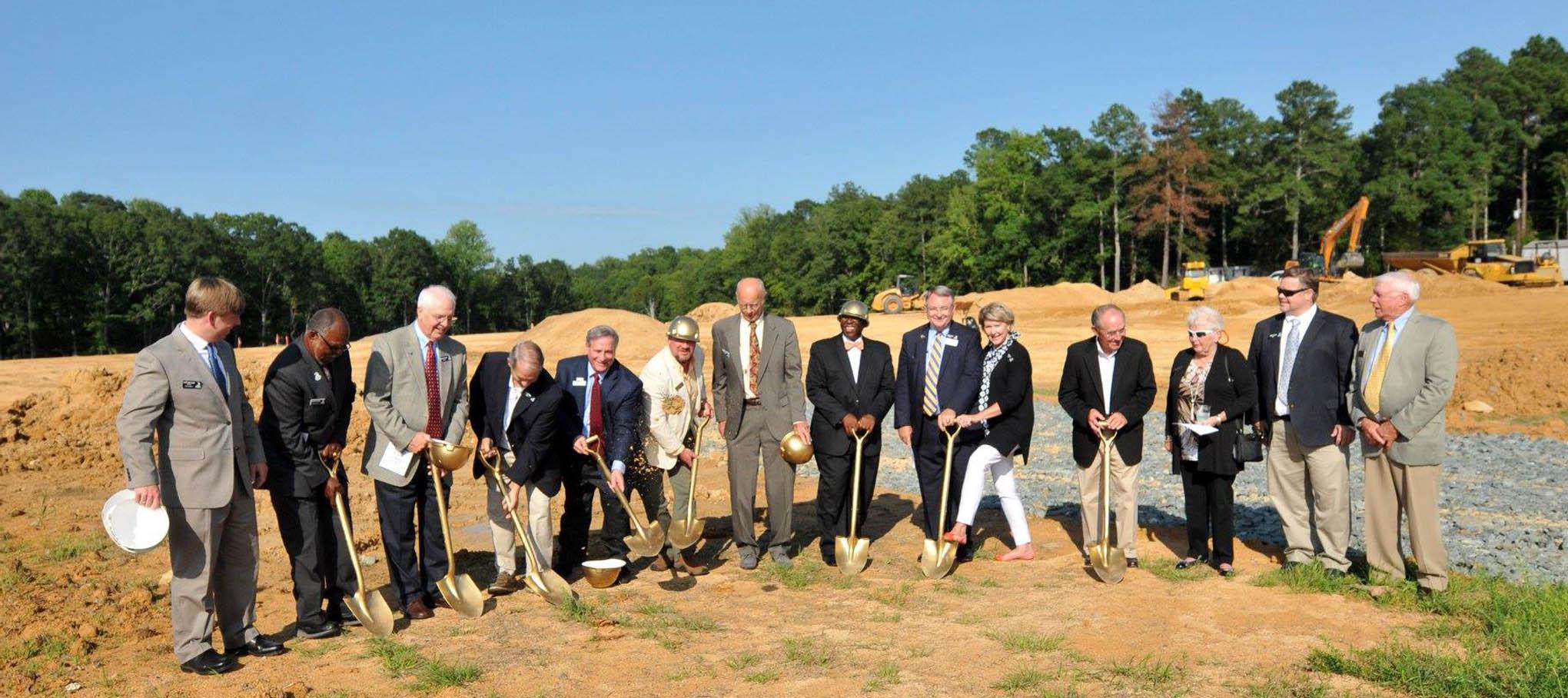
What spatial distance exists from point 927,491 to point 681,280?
10927 cm

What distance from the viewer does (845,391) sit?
7562 mm

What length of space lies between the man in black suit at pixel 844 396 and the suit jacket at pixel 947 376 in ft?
0.44

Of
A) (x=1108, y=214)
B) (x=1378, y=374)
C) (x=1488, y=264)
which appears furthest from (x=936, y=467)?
(x=1108, y=214)

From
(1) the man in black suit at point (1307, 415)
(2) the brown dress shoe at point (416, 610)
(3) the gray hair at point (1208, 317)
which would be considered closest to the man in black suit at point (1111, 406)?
(3) the gray hair at point (1208, 317)

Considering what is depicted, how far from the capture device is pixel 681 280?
11588 centimetres

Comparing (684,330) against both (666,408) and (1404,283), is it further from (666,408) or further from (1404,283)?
(1404,283)

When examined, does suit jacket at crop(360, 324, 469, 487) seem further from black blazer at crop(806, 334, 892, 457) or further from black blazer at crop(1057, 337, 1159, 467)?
black blazer at crop(1057, 337, 1159, 467)

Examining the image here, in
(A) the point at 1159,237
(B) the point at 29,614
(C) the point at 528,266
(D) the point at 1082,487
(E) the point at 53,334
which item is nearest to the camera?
(B) the point at 29,614

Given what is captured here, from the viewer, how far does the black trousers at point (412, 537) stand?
628cm

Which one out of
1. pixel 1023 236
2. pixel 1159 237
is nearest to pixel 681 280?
pixel 1023 236

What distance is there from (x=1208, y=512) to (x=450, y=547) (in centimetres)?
505

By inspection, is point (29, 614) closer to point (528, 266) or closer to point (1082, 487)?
point (1082, 487)

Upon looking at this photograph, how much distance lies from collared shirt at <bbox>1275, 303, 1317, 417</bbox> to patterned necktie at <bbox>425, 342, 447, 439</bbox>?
5.30 m

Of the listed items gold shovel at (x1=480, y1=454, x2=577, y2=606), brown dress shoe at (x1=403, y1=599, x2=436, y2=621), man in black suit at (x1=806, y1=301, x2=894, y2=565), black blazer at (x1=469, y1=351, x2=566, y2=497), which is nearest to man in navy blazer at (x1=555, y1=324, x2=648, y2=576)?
black blazer at (x1=469, y1=351, x2=566, y2=497)
